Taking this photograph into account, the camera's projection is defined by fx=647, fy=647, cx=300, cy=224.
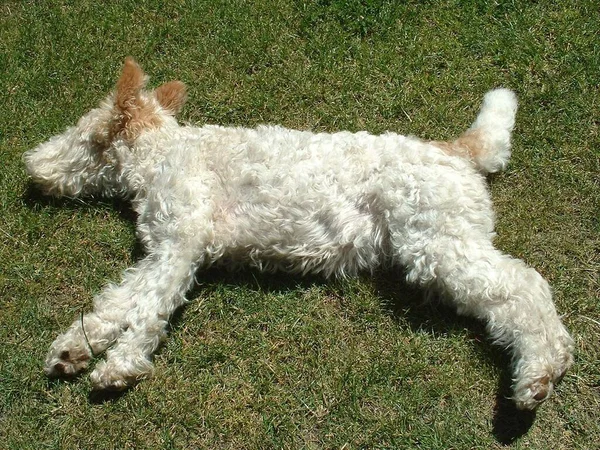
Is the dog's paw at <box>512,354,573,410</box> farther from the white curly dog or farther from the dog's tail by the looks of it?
the dog's tail

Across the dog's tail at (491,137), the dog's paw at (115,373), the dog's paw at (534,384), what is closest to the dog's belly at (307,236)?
the dog's tail at (491,137)

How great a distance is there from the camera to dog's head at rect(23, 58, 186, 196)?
480cm

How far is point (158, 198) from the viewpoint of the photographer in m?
4.60

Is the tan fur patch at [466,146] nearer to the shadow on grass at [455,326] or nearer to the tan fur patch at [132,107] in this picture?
the shadow on grass at [455,326]

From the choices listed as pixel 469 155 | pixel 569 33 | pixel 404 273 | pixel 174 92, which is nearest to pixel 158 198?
pixel 174 92

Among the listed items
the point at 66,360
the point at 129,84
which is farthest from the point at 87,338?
the point at 129,84

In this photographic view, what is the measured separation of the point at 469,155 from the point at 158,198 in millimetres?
2249

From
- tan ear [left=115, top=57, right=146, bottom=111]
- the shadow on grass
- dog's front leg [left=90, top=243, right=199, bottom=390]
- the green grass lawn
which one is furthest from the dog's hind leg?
tan ear [left=115, top=57, right=146, bottom=111]

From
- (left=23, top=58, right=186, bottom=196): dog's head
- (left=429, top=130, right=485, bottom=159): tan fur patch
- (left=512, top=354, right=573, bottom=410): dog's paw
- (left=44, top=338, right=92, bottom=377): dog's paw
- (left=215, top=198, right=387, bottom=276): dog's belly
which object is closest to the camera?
(left=512, top=354, right=573, bottom=410): dog's paw

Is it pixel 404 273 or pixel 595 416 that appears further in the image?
pixel 404 273

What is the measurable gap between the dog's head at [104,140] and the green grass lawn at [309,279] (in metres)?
0.22

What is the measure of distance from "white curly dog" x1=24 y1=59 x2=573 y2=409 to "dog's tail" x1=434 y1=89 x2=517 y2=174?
0.01 meters

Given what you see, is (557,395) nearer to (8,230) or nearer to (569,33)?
(569,33)

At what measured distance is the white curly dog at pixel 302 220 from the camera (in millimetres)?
4223
